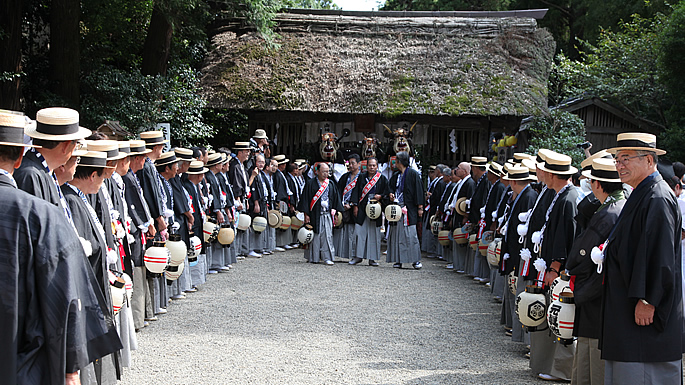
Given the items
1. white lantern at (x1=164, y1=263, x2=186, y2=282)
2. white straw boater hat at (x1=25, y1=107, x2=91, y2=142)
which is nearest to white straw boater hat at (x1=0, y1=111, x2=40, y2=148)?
white straw boater hat at (x1=25, y1=107, x2=91, y2=142)

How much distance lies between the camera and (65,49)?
1236 centimetres

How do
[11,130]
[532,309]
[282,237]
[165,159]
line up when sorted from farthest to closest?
[282,237], [165,159], [532,309], [11,130]

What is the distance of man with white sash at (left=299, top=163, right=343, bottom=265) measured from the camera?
11.8 metres

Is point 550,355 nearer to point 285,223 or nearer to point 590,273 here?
point 590,273

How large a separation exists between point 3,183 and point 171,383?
2956mm

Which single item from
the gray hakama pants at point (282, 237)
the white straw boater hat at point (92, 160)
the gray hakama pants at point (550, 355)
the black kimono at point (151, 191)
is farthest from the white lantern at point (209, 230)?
the gray hakama pants at point (550, 355)

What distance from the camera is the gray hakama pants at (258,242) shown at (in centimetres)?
1282

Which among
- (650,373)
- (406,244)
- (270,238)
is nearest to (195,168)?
(406,244)

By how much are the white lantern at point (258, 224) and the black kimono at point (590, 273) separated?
8.55m

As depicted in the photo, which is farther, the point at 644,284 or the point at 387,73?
the point at 387,73

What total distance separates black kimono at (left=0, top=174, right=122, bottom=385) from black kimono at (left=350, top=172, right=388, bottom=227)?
9.17 m

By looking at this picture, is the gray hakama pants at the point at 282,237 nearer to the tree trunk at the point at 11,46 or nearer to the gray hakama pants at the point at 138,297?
the tree trunk at the point at 11,46

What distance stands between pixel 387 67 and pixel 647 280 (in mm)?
13460

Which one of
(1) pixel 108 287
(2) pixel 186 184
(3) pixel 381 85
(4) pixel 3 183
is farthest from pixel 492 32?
(4) pixel 3 183
